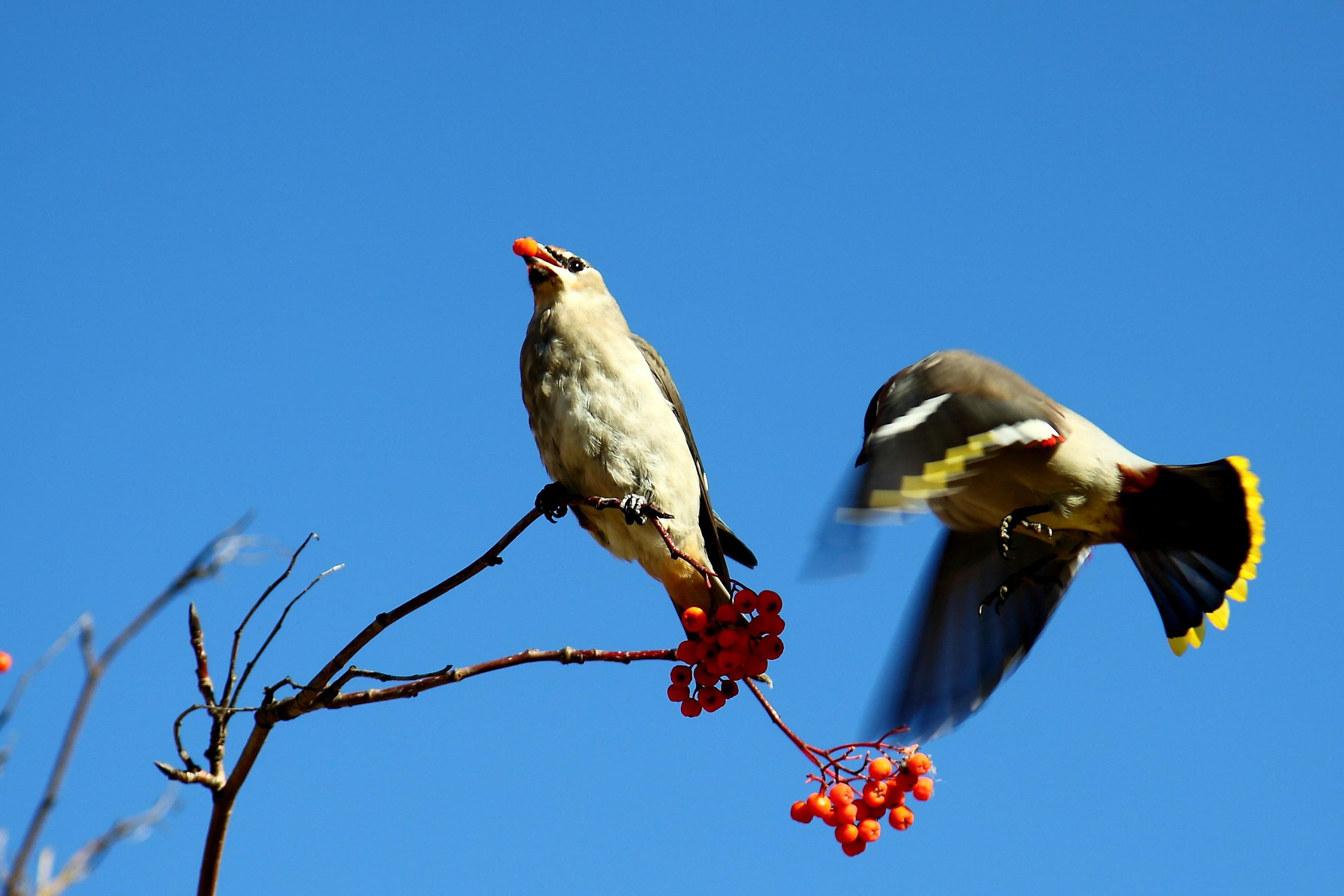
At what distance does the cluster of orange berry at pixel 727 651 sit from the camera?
117 inches

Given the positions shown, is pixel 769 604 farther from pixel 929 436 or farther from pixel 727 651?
pixel 929 436

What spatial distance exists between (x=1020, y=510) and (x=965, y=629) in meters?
0.75

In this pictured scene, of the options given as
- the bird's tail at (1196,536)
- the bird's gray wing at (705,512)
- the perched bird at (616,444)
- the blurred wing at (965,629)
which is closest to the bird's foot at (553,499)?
the perched bird at (616,444)

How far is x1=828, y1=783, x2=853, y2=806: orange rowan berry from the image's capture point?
2863mm

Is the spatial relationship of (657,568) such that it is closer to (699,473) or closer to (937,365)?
(699,473)

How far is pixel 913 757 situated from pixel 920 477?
0.88m

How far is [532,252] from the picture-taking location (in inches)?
167

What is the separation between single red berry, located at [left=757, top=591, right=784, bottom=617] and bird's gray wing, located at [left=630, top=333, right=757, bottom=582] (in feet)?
3.27

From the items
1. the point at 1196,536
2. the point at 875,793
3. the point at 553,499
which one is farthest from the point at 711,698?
the point at 1196,536

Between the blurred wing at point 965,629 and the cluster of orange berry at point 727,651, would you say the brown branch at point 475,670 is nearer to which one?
the cluster of orange berry at point 727,651

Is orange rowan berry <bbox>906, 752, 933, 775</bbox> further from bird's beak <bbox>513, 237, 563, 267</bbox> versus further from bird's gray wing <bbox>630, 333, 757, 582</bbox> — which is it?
bird's beak <bbox>513, 237, 563, 267</bbox>

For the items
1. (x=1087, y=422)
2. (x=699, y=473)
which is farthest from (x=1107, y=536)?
(x=699, y=473)

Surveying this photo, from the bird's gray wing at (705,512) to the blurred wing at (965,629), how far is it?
800 mm

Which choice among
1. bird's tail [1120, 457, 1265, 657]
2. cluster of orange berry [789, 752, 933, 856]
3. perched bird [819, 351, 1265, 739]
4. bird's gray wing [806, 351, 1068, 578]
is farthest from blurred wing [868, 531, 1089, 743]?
cluster of orange berry [789, 752, 933, 856]
